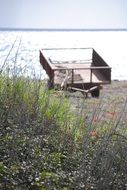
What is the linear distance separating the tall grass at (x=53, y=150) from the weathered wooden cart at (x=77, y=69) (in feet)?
14.5

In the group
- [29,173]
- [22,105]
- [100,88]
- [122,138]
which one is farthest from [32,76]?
[100,88]

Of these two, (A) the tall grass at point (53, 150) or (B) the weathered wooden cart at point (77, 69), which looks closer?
(A) the tall grass at point (53, 150)

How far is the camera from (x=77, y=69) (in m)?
9.41

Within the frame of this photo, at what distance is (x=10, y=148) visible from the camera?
254 centimetres

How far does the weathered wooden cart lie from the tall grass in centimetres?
442

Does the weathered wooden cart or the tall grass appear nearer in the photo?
the tall grass

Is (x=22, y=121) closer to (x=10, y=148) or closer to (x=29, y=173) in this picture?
(x=10, y=148)

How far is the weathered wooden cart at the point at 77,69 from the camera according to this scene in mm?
8969

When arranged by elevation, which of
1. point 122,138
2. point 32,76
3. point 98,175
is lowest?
point 98,175

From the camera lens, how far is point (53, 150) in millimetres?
2762

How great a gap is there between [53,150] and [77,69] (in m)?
6.72

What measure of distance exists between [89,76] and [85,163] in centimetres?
731

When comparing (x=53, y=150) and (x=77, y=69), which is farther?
(x=77, y=69)

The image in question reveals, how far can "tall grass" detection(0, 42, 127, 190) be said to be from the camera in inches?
88.7
